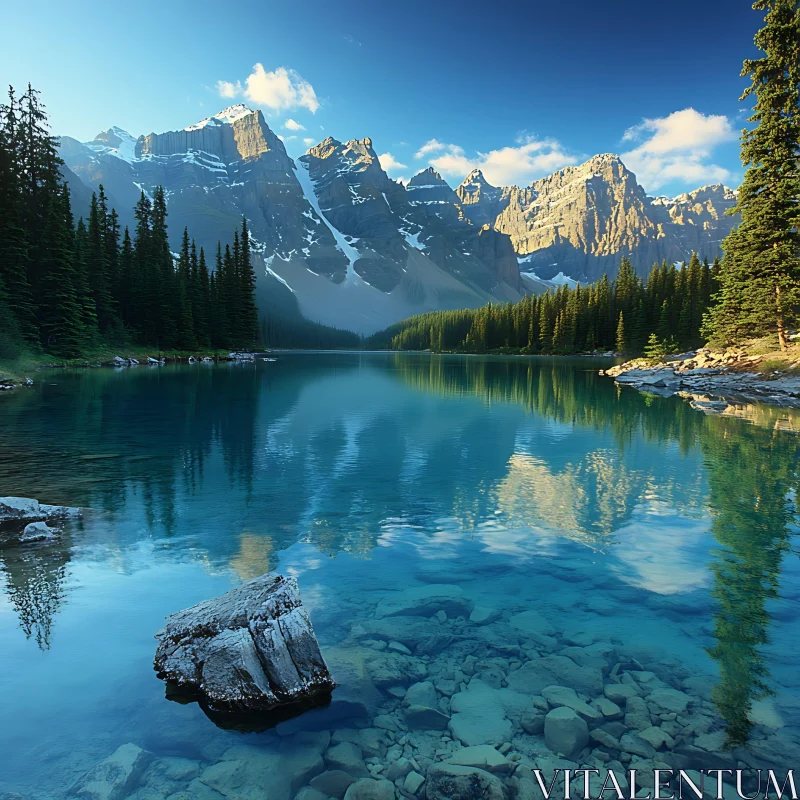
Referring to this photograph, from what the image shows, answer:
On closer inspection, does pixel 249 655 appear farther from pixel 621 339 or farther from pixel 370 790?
pixel 621 339

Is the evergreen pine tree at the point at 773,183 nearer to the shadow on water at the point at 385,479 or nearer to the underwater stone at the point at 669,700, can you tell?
the shadow on water at the point at 385,479

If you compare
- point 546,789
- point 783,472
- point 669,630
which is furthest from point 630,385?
point 546,789

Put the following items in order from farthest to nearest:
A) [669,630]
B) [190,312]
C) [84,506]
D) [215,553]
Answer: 1. [190,312]
2. [84,506]
3. [215,553]
4. [669,630]

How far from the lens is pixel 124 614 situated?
7.27m

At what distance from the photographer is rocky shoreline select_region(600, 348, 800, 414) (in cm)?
3459

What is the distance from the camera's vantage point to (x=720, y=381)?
142ft

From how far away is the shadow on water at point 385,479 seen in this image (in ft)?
28.2

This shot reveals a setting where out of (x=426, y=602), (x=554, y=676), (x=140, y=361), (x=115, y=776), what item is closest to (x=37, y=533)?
(x=115, y=776)

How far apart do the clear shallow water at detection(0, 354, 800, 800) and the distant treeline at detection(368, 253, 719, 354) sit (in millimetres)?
67863

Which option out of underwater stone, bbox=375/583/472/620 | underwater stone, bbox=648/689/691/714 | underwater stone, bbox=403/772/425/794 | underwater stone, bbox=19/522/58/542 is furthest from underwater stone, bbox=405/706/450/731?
underwater stone, bbox=19/522/58/542

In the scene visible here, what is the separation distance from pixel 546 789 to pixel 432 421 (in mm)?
22506

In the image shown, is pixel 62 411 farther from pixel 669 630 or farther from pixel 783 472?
pixel 783 472

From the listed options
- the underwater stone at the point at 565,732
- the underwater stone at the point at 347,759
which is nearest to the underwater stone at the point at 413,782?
the underwater stone at the point at 347,759

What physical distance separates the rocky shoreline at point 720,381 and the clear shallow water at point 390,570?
16.6m
